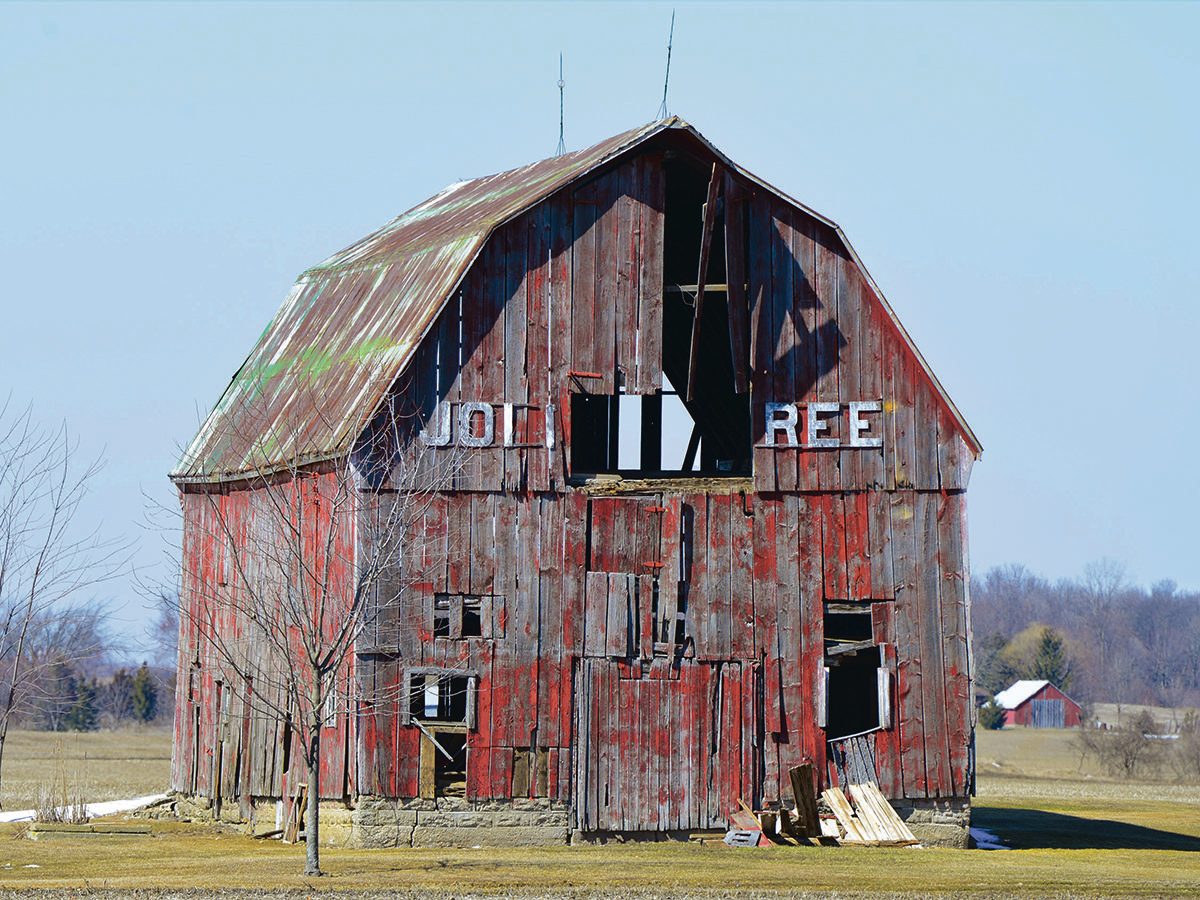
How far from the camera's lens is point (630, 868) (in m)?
25.6

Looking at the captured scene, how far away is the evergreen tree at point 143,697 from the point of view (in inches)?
3501

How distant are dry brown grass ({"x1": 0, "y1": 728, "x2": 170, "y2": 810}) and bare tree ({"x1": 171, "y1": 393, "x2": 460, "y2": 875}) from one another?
898 cm

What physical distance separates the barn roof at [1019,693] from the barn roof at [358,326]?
81.8 meters

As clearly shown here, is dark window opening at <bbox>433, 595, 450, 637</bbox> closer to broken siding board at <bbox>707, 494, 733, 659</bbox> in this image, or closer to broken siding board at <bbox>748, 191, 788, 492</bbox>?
broken siding board at <bbox>707, 494, 733, 659</bbox>

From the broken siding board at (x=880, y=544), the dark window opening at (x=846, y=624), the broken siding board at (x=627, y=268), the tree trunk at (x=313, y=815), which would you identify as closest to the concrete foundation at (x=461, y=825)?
the dark window opening at (x=846, y=624)

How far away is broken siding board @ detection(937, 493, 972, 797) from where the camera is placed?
97.6 ft

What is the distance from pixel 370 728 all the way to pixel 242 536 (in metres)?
6.17

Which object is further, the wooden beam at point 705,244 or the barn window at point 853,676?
the barn window at point 853,676

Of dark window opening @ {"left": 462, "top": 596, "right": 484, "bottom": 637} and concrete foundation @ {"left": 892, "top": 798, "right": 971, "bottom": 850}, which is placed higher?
dark window opening @ {"left": 462, "top": 596, "right": 484, "bottom": 637}

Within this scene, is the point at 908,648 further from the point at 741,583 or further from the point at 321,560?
the point at 321,560

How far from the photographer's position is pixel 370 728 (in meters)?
28.1

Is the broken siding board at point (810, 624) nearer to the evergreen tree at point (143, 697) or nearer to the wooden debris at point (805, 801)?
the wooden debris at point (805, 801)

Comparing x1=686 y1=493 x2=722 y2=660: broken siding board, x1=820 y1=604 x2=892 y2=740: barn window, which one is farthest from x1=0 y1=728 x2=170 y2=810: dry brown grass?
x1=820 y1=604 x2=892 y2=740: barn window

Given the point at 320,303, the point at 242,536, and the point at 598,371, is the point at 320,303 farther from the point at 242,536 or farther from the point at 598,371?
the point at 598,371
